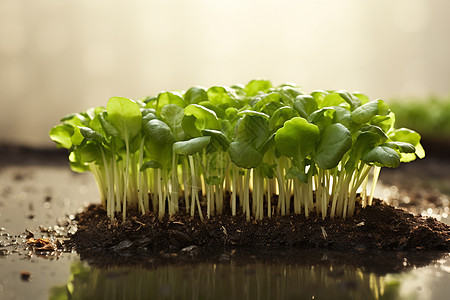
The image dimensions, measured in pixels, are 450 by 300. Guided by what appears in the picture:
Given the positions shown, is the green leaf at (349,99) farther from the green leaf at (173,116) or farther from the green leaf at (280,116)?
the green leaf at (173,116)

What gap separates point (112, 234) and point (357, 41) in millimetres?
4389

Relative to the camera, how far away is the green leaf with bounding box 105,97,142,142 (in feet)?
4.97

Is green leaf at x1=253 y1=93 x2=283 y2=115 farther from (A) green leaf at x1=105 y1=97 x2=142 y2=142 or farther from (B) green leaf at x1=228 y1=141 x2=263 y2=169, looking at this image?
(A) green leaf at x1=105 y1=97 x2=142 y2=142

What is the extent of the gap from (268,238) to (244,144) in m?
0.35

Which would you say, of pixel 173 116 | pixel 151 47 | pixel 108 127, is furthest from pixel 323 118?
pixel 151 47

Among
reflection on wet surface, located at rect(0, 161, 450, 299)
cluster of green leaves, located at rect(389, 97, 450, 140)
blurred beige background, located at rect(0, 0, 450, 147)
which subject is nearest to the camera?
reflection on wet surface, located at rect(0, 161, 450, 299)

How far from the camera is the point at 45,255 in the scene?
4.60ft

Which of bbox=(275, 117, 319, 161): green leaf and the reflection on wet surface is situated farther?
bbox=(275, 117, 319, 161): green leaf

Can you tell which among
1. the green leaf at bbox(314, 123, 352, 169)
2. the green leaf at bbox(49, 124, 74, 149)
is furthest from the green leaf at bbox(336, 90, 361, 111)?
the green leaf at bbox(49, 124, 74, 149)

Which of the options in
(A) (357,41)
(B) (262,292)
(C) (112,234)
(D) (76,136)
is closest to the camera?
(B) (262,292)

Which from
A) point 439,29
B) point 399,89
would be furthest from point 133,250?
point 439,29

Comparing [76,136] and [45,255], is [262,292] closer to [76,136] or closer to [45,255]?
[45,255]

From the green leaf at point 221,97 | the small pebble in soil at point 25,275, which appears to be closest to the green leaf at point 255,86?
the green leaf at point 221,97

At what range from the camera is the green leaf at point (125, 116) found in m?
1.52
